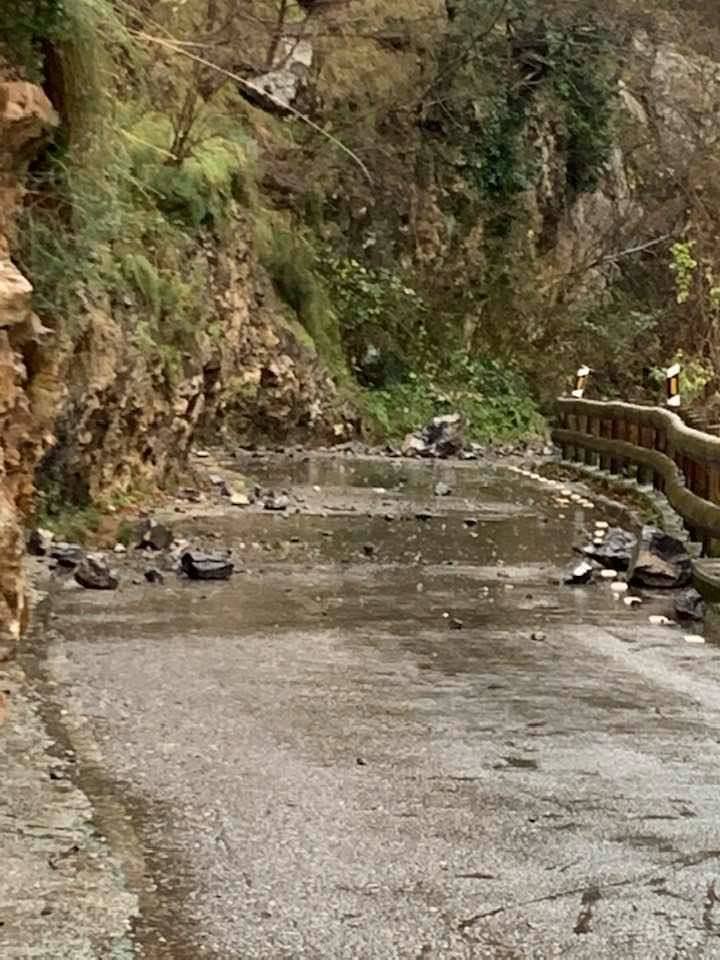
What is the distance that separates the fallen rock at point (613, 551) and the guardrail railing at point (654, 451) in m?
0.55

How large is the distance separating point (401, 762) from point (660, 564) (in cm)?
516

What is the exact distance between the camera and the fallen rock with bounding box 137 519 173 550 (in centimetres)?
1075

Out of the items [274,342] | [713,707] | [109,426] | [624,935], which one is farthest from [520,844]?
[274,342]

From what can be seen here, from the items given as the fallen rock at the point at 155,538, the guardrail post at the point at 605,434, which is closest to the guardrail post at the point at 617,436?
the guardrail post at the point at 605,434

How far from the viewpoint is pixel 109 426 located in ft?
40.6

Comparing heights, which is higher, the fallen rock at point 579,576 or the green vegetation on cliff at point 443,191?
the green vegetation on cliff at point 443,191

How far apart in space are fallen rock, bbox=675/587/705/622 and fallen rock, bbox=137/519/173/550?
3609mm

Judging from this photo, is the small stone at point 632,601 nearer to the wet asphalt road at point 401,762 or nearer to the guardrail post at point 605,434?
the wet asphalt road at point 401,762

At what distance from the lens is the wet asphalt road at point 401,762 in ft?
13.1

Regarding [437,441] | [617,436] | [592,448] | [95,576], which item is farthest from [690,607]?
[437,441]

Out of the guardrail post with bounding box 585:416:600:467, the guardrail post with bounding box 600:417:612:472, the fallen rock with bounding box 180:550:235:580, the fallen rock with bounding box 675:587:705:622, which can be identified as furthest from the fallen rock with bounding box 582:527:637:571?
the guardrail post with bounding box 585:416:600:467

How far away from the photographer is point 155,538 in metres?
10.8

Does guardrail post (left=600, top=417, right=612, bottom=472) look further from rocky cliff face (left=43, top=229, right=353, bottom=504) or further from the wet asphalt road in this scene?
the wet asphalt road

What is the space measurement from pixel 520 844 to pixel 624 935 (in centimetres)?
75
